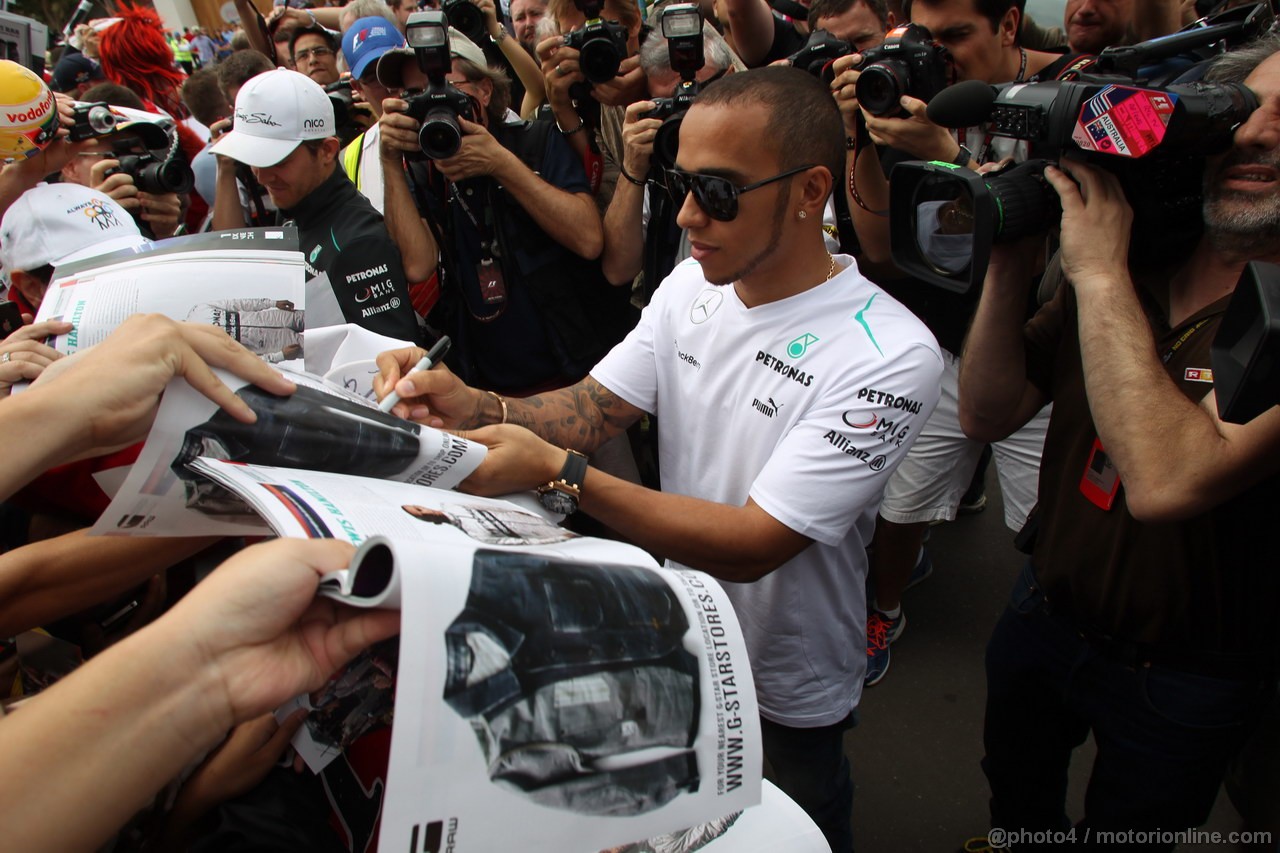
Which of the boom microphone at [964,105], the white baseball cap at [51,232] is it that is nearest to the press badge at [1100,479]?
the boom microphone at [964,105]

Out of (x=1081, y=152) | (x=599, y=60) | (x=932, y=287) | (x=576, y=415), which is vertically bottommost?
(x=932, y=287)

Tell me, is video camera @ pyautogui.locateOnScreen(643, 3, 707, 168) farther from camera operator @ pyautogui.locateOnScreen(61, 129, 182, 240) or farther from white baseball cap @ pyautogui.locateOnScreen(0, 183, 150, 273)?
camera operator @ pyautogui.locateOnScreen(61, 129, 182, 240)

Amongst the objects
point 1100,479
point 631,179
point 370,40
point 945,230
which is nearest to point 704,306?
point 945,230

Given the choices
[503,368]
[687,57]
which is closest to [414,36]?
[687,57]

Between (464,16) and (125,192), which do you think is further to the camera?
(464,16)

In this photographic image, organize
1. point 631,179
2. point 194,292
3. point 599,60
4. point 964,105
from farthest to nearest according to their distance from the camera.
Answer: point 599,60, point 631,179, point 964,105, point 194,292

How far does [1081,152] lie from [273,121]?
2529mm

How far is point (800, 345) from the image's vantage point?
1.79 metres

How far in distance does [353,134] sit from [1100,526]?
396cm

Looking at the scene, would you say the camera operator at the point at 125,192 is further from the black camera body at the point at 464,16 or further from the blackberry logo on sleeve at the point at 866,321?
the blackberry logo on sleeve at the point at 866,321

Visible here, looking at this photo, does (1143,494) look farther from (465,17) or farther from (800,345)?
(465,17)

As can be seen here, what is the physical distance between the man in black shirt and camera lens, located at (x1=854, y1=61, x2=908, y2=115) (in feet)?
5.28

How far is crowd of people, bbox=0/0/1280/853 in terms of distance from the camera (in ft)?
2.79

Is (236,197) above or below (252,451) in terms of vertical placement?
below
